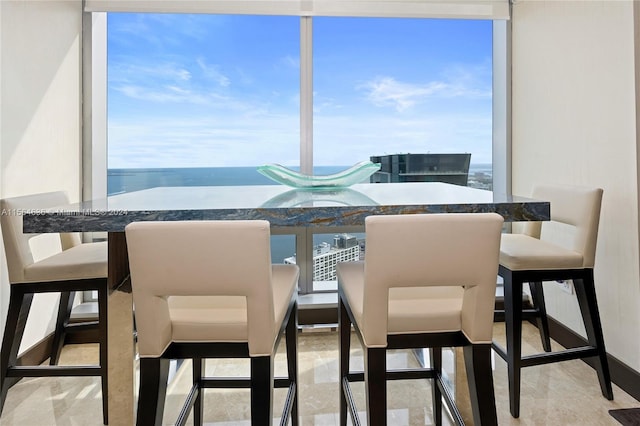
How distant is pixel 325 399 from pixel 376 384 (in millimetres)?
984

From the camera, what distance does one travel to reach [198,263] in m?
0.90

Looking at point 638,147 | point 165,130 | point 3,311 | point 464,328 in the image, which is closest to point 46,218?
point 464,328

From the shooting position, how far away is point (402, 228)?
3.06ft

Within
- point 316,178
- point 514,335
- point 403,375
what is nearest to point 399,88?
point 316,178

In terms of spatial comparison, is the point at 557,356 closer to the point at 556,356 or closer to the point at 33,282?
the point at 556,356

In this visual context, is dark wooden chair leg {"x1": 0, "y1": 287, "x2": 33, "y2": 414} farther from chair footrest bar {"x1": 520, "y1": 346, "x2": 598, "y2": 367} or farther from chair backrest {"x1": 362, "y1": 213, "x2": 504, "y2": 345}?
Result: chair footrest bar {"x1": 520, "y1": 346, "x2": 598, "y2": 367}

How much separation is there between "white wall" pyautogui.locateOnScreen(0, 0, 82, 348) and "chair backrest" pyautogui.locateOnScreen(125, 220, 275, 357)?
4.92 feet

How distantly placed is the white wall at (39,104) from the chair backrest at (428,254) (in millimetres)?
1919

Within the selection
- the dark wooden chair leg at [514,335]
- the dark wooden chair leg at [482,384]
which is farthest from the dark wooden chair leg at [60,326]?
the dark wooden chair leg at [514,335]

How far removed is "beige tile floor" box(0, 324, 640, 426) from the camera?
68.7 inches

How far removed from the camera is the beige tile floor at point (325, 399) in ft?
5.73

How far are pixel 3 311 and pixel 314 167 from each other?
1933 millimetres

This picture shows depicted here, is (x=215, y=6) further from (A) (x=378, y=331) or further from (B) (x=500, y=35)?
(A) (x=378, y=331)

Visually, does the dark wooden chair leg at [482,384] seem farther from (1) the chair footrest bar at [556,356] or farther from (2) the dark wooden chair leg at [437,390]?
(1) the chair footrest bar at [556,356]
